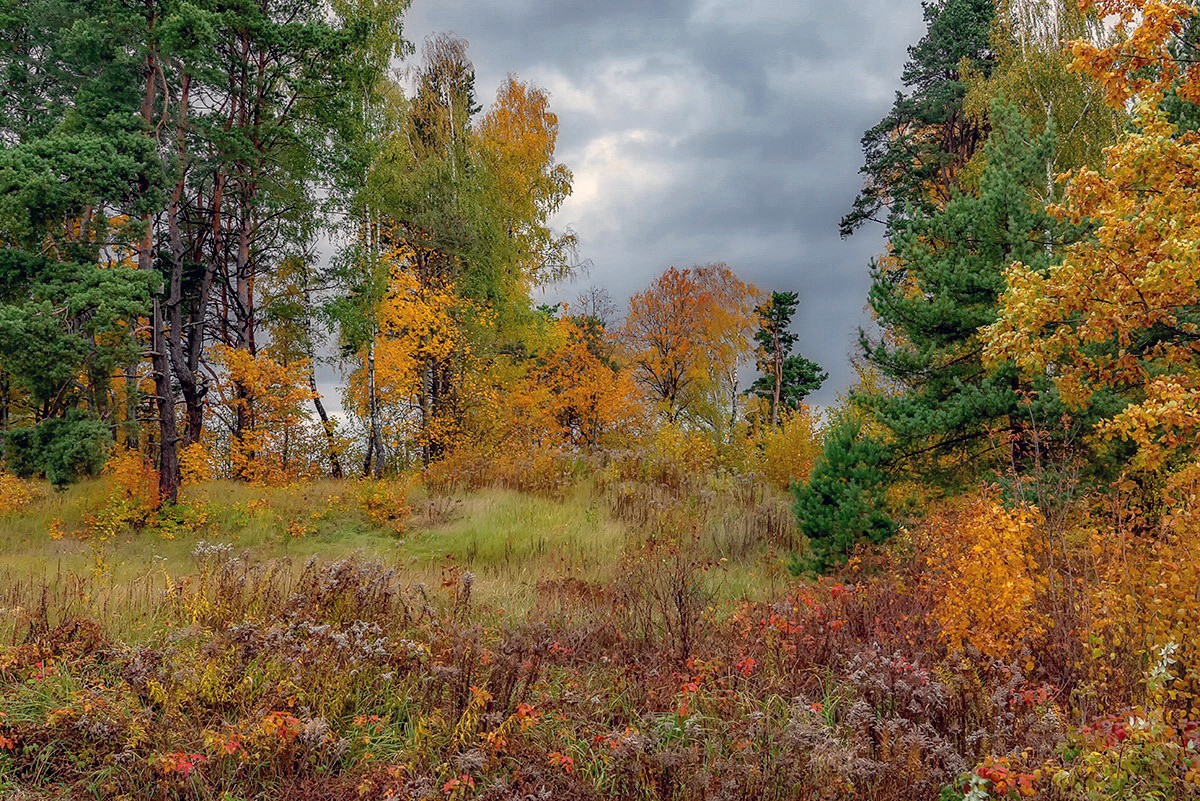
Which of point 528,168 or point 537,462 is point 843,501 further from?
point 528,168

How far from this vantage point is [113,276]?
38.2 ft

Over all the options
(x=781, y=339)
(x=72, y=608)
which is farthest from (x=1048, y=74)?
(x=72, y=608)

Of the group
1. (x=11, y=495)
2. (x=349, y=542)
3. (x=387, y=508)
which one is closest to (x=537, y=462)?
(x=387, y=508)

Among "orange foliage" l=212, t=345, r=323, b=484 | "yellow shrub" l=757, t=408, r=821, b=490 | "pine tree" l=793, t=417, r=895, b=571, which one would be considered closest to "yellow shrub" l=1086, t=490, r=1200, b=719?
"pine tree" l=793, t=417, r=895, b=571

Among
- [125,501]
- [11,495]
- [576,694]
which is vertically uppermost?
[11,495]

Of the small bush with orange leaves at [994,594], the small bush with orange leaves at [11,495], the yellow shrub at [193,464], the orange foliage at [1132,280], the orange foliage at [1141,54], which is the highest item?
the orange foliage at [1141,54]

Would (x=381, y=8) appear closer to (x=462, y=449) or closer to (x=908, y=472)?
(x=462, y=449)

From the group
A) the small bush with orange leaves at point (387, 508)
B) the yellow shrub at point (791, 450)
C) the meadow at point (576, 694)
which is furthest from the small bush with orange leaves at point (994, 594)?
the yellow shrub at point (791, 450)

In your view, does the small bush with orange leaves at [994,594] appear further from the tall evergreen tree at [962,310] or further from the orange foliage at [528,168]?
the orange foliage at [528,168]

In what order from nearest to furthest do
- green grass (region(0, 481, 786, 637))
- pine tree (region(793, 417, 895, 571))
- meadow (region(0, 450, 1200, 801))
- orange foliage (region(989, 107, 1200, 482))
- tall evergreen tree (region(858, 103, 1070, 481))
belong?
meadow (region(0, 450, 1200, 801))
orange foliage (region(989, 107, 1200, 482))
green grass (region(0, 481, 786, 637))
pine tree (region(793, 417, 895, 571))
tall evergreen tree (region(858, 103, 1070, 481))

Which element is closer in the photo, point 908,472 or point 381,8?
point 908,472

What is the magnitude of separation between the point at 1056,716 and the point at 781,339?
29824 millimetres

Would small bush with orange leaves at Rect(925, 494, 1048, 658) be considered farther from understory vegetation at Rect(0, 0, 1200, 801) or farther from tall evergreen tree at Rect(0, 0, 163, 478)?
tall evergreen tree at Rect(0, 0, 163, 478)

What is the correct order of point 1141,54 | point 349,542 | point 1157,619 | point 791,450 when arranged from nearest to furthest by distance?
1. point 1157,619
2. point 1141,54
3. point 349,542
4. point 791,450
